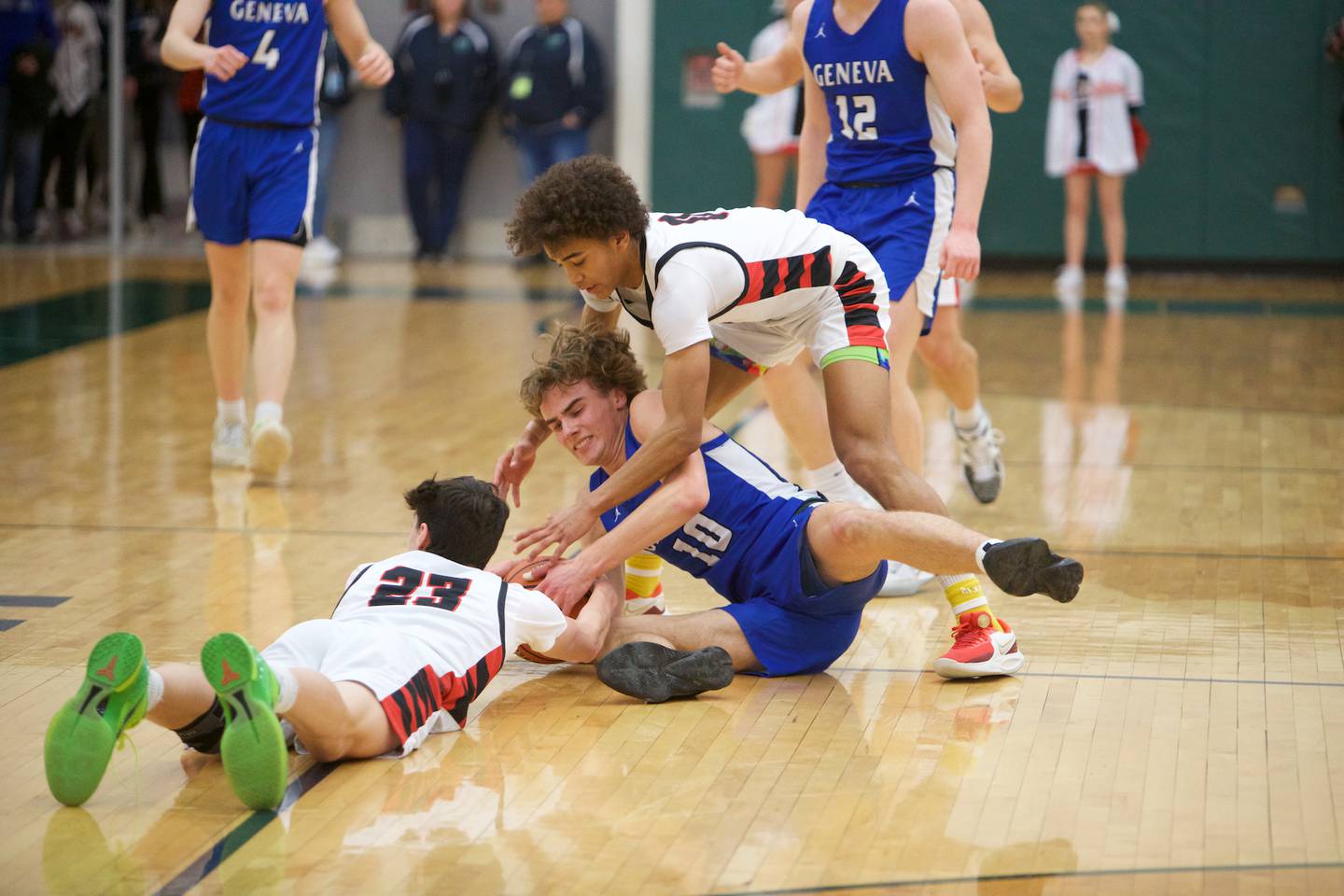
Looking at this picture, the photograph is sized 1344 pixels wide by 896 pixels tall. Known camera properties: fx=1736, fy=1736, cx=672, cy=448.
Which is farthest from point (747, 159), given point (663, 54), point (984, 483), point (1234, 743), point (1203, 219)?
point (1234, 743)

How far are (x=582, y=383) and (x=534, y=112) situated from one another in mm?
9641

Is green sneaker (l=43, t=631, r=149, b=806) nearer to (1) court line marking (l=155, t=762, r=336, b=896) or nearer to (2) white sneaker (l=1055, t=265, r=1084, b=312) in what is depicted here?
(1) court line marking (l=155, t=762, r=336, b=896)

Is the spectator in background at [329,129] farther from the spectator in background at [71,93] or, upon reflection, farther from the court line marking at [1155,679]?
the court line marking at [1155,679]

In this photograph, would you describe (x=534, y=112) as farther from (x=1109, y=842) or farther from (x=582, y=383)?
(x=1109, y=842)

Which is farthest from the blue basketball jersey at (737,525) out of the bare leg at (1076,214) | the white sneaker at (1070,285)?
the bare leg at (1076,214)

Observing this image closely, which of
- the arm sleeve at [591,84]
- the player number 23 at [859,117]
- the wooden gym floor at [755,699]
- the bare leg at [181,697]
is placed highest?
the arm sleeve at [591,84]

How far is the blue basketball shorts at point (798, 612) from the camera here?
3609mm

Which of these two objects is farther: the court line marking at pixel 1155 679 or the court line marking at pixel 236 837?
the court line marking at pixel 1155 679

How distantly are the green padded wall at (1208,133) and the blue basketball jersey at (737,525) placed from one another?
9.72m

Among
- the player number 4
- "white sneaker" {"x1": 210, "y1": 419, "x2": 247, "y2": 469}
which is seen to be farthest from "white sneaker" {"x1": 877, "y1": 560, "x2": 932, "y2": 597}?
the player number 4

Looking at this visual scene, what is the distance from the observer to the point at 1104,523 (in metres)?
5.22

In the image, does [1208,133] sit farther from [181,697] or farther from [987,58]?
[181,697]

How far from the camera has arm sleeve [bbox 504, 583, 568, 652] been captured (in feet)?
11.0

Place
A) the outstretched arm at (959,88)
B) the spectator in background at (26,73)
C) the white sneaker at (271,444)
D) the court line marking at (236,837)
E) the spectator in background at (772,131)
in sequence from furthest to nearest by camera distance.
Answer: the spectator in background at (26,73)
the spectator in background at (772,131)
the white sneaker at (271,444)
the outstretched arm at (959,88)
the court line marking at (236,837)
